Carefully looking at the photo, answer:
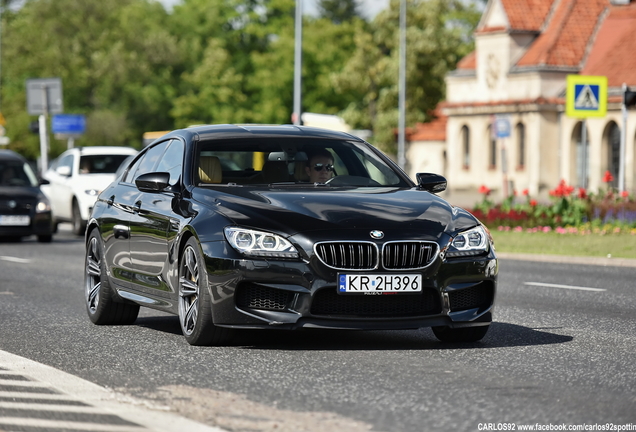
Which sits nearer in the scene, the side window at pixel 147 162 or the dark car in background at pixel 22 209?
the side window at pixel 147 162

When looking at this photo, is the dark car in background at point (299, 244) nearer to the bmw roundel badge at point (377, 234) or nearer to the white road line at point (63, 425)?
the bmw roundel badge at point (377, 234)

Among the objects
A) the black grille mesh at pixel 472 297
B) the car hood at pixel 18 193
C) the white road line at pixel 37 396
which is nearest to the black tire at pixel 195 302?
the black grille mesh at pixel 472 297

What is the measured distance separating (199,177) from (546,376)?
3.19 metres

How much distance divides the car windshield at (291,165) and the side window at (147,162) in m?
0.70

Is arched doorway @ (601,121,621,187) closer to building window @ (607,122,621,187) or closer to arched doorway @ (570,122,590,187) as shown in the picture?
building window @ (607,122,621,187)

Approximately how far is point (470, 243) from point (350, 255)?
2.81 feet

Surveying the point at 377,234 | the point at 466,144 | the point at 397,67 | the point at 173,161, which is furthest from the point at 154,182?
the point at 397,67

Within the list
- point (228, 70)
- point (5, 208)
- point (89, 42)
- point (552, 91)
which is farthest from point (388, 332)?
point (89, 42)

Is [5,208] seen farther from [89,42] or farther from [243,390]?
[89,42]

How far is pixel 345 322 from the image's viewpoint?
8523 millimetres

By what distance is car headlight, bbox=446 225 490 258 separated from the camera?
865 centimetres

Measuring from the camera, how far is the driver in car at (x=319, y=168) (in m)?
9.79

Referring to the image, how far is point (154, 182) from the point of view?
9.61 m

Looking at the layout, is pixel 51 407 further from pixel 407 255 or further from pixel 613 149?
pixel 613 149
